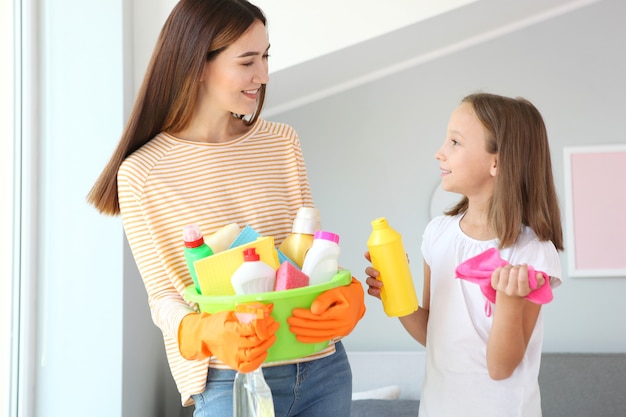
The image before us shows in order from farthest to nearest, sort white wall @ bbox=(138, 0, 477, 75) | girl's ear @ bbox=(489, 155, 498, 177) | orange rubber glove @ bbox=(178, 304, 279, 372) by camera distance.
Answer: white wall @ bbox=(138, 0, 477, 75), girl's ear @ bbox=(489, 155, 498, 177), orange rubber glove @ bbox=(178, 304, 279, 372)

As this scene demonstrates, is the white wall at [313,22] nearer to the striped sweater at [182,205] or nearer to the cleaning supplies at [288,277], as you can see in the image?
the striped sweater at [182,205]

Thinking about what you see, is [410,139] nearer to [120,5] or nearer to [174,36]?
[120,5]

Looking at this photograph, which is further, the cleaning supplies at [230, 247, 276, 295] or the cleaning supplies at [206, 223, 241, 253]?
the cleaning supplies at [206, 223, 241, 253]

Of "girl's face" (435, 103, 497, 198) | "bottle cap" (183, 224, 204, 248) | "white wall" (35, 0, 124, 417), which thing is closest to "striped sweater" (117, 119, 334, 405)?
"bottle cap" (183, 224, 204, 248)

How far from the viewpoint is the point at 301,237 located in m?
1.18

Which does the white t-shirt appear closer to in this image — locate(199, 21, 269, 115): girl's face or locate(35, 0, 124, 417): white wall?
locate(199, 21, 269, 115): girl's face

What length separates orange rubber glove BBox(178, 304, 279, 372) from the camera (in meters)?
0.98

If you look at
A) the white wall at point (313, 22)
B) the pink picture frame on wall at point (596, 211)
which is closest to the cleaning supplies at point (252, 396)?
the white wall at point (313, 22)

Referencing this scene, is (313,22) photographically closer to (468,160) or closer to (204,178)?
(468,160)

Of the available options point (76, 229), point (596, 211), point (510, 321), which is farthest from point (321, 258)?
point (596, 211)

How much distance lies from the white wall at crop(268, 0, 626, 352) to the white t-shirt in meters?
→ 1.47

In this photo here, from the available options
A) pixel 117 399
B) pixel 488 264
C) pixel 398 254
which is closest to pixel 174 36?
pixel 398 254

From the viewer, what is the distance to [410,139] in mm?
3033

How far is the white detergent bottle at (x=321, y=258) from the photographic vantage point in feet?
3.61
